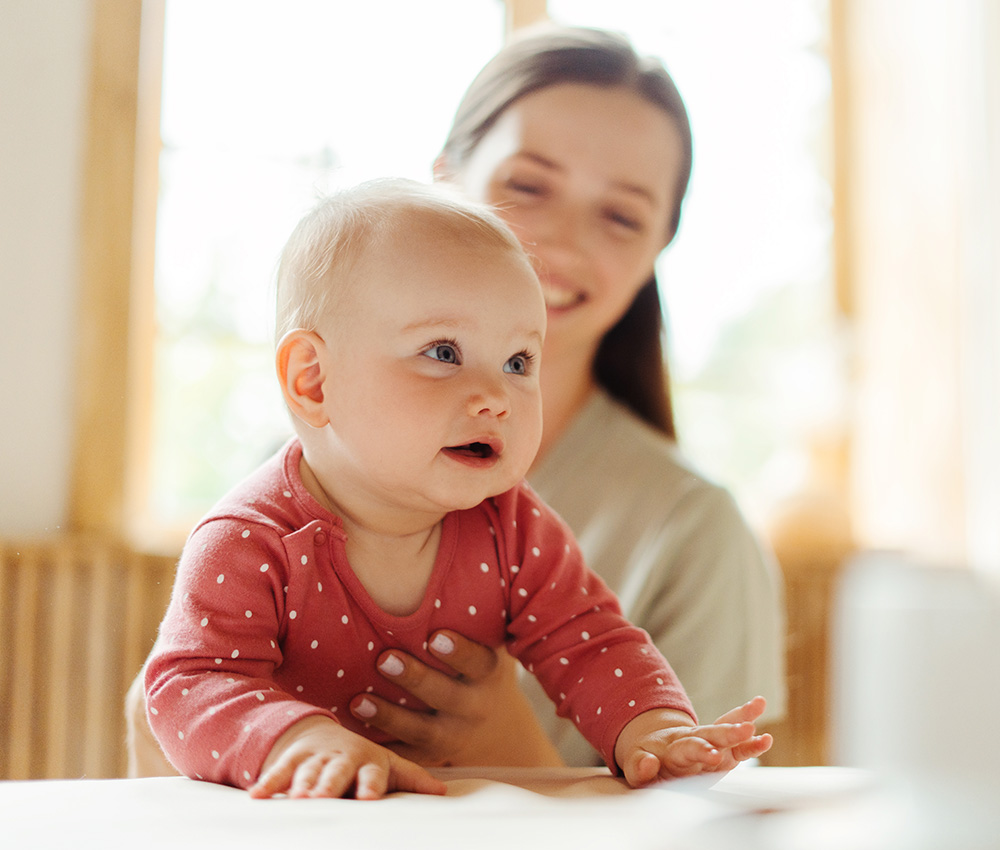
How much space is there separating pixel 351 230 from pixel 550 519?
19 centimetres

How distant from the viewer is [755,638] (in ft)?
2.68

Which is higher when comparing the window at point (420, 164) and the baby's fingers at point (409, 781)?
the window at point (420, 164)

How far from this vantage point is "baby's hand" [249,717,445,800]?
362 mm

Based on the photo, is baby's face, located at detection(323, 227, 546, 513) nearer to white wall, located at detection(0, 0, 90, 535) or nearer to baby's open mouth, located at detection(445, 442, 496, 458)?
baby's open mouth, located at detection(445, 442, 496, 458)

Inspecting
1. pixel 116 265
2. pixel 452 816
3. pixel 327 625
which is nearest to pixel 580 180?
pixel 327 625

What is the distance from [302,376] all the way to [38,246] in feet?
2.75

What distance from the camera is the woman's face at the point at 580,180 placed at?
2.66ft

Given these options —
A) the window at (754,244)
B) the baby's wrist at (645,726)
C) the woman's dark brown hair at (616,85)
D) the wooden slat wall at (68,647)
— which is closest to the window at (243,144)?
the wooden slat wall at (68,647)

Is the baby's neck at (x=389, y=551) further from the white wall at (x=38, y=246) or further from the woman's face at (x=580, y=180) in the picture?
the white wall at (x=38, y=246)

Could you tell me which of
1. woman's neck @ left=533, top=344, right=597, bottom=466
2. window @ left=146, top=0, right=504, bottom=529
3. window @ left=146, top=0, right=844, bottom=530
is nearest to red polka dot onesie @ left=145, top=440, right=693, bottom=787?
woman's neck @ left=533, top=344, right=597, bottom=466

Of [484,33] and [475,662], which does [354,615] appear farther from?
[484,33]

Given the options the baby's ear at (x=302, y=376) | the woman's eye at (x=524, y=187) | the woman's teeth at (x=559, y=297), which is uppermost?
the woman's eye at (x=524, y=187)

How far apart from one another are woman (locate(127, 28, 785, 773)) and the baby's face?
0.31m

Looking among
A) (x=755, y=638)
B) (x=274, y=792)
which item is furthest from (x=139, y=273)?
(x=274, y=792)
